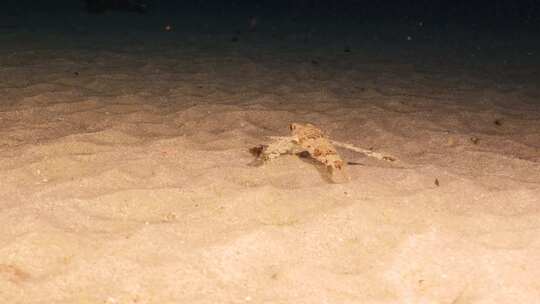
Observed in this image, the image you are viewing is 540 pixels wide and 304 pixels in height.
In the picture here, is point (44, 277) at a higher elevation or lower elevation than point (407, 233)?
lower

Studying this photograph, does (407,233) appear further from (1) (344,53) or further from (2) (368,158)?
(1) (344,53)

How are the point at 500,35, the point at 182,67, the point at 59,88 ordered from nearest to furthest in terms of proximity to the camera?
1. the point at 59,88
2. the point at 182,67
3. the point at 500,35

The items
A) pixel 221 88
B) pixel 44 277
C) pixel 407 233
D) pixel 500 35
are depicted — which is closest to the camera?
pixel 44 277

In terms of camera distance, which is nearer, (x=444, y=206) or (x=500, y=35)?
(x=444, y=206)

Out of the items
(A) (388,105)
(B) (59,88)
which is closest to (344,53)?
(A) (388,105)

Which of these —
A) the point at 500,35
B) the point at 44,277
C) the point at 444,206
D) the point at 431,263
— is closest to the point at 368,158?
the point at 444,206

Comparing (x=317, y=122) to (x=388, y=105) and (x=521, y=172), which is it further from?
(x=521, y=172)
